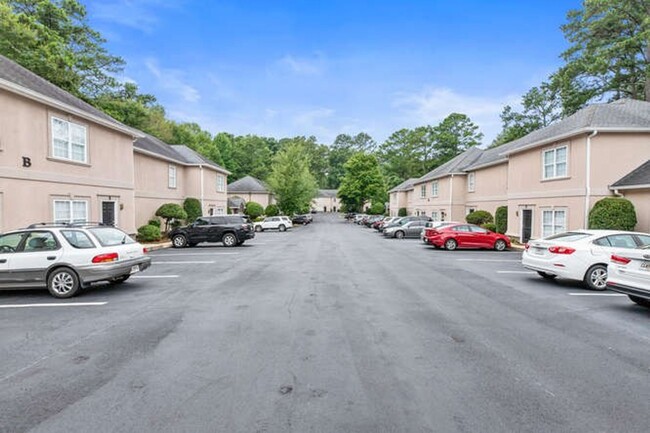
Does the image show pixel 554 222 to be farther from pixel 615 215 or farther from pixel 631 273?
pixel 631 273

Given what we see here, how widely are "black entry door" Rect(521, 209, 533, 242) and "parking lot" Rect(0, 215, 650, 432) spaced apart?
12.3 metres

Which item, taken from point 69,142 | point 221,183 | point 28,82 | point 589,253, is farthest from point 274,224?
point 589,253

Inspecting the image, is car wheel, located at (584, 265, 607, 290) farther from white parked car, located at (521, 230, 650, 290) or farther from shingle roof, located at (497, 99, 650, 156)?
shingle roof, located at (497, 99, 650, 156)

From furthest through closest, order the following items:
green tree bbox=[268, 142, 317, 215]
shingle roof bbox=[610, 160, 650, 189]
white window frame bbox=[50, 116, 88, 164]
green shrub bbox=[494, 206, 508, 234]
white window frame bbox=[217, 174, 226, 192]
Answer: green tree bbox=[268, 142, 317, 215]
white window frame bbox=[217, 174, 226, 192]
green shrub bbox=[494, 206, 508, 234]
shingle roof bbox=[610, 160, 650, 189]
white window frame bbox=[50, 116, 88, 164]

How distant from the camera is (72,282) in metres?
7.60

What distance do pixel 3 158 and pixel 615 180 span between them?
2377 cm

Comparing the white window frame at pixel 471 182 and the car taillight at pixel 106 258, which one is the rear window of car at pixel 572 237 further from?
the white window frame at pixel 471 182

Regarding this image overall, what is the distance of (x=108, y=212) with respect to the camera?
16.8 metres

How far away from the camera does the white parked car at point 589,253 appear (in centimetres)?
876

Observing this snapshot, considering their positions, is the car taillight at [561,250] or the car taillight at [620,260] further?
the car taillight at [561,250]

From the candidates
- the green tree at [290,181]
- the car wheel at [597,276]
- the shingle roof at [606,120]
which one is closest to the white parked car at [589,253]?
the car wheel at [597,276]

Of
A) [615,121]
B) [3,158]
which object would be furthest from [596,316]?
[3,158]

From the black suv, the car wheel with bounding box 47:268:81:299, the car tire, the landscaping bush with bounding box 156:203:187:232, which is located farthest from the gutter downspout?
the landscaping bush with bounding box 156:203:187:232

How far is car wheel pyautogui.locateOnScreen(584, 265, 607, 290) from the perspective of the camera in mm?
8773
